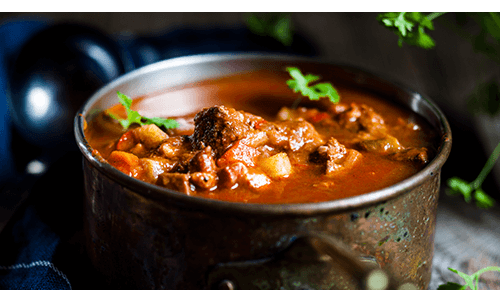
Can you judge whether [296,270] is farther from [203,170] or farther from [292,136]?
[292,136]

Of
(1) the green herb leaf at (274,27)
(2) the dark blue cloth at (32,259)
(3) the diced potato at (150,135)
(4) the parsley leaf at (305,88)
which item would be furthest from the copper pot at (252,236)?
(1) the green herb leaf at (274,27)

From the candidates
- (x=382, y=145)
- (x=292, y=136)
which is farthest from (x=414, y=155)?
(x=292, y=136)

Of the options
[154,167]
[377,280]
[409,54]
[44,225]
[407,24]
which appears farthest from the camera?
[409,54]

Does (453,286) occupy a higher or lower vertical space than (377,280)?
lower

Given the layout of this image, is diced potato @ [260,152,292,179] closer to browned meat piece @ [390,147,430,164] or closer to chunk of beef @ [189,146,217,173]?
chunk of beef @ [189,146,217,173]
